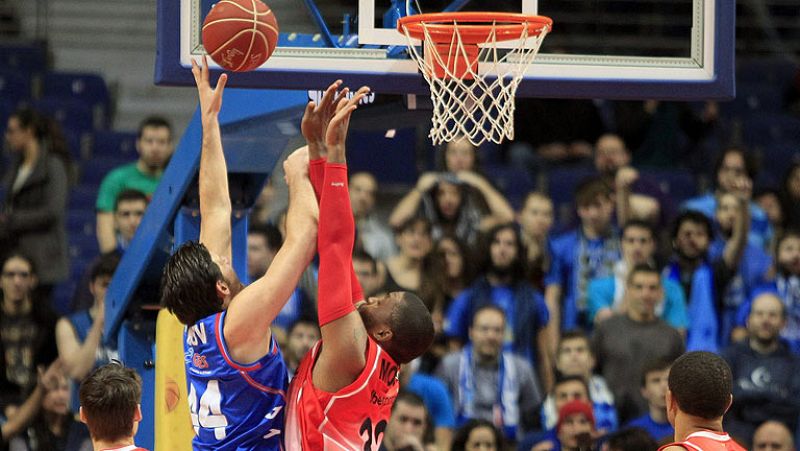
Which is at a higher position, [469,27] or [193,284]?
[469,27]

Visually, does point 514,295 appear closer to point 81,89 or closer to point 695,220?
point 695,220

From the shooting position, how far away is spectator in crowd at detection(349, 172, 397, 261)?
9023mm

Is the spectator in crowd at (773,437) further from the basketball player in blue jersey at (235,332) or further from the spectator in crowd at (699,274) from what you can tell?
the basketball player in blue jersey at (235,332)

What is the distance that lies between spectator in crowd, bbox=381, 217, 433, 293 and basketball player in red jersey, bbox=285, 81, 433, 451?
3.84 meters

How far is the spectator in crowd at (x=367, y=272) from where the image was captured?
8164 mm

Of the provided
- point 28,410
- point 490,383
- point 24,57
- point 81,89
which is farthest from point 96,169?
point 490,383

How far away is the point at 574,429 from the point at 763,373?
4.50 ft

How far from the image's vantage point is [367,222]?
30.3 feet

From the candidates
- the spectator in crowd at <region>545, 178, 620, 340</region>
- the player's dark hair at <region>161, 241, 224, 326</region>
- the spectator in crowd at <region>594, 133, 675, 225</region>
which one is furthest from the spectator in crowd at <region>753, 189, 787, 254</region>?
the player's dark hair at <region>161, 241, 224, 326</region>

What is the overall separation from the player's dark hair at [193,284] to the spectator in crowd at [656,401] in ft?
11.7

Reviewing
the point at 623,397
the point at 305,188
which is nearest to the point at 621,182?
the point at 623,397

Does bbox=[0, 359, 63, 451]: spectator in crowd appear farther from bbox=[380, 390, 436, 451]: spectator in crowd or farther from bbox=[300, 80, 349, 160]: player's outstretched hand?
bbox=[300, 80, 349, 160]: player's outstretched hand

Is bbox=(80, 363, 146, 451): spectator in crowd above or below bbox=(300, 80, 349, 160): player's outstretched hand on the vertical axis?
below

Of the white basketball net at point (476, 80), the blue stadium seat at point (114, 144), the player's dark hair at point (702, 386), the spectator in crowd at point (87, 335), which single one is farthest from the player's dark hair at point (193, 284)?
the blue stadium seat at point (114, 144)
